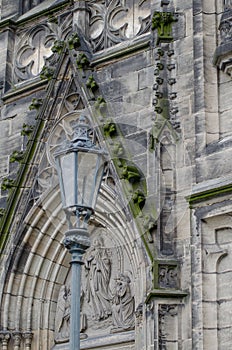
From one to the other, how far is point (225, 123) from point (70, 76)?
349 centimetres

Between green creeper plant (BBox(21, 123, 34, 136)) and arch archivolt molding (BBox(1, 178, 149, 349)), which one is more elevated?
green creeper plant (BBox(21, 123, 34, 136))

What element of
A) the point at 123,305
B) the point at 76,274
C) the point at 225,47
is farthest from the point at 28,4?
the point at 76,274

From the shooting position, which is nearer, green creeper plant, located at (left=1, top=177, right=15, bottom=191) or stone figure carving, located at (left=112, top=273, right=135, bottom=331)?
stone figure carving, located at (left=112, top=273, right=135, bottom=331)

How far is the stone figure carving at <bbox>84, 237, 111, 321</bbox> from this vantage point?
1523 centimetres

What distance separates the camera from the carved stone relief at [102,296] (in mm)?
14844

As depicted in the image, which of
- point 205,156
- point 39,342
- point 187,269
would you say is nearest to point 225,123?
point 205,156

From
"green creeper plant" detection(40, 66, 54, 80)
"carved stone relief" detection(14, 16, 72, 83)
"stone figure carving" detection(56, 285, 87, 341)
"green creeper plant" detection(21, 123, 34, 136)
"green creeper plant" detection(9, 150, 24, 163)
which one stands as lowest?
"stone figure carving" detection(56, 285, 87, 341)

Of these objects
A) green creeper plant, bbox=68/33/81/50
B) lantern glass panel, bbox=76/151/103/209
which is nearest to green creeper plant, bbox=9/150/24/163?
green creeper plant, bbox=68/33/81/50

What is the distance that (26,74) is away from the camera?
57.9 feet

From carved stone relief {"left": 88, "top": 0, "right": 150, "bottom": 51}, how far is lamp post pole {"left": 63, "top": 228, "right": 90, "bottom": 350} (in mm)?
6460

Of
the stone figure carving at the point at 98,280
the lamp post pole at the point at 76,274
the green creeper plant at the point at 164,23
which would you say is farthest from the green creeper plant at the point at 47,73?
the lamp post pole at the point at 76,274

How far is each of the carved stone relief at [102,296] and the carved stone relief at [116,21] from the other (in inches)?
123

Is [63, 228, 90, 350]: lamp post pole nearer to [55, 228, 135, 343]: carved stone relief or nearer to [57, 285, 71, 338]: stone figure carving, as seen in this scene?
[55, 228, 135, 343]: carved stone relief

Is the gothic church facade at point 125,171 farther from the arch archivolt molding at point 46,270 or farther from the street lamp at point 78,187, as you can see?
the street lamp at point 78,187
